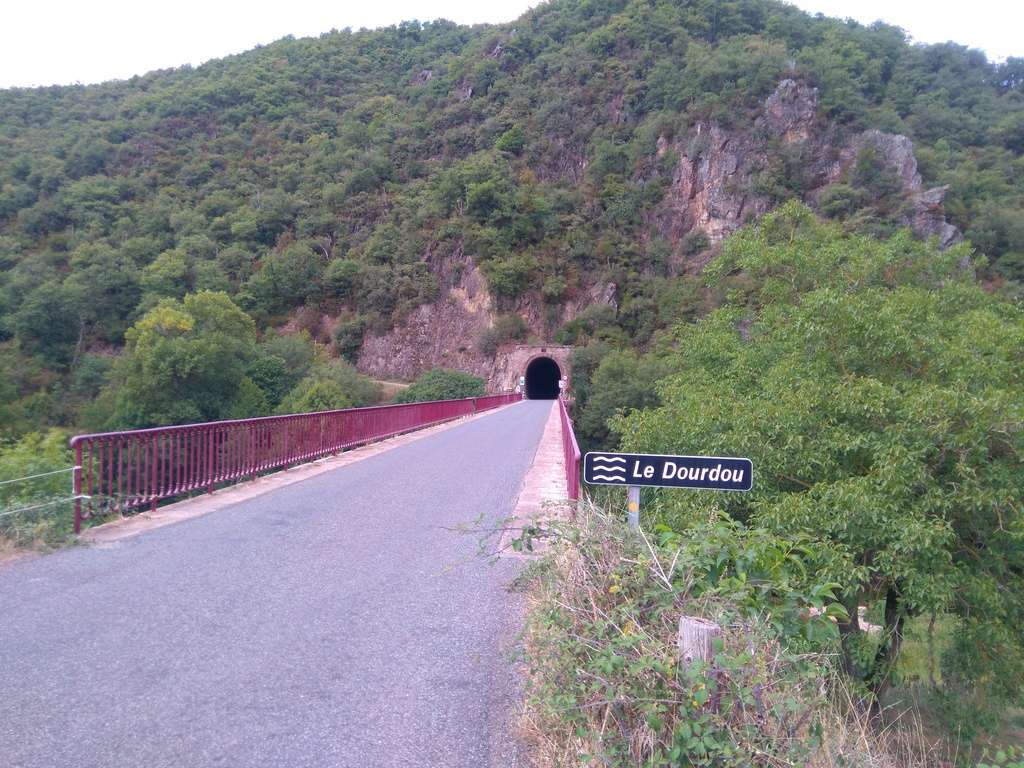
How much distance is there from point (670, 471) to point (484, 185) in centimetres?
7626

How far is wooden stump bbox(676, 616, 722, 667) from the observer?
306 cm


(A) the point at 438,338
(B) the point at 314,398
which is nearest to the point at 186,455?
(B) the point at 314,398

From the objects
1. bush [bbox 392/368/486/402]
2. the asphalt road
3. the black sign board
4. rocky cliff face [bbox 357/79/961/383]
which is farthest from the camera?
rocky cliff face [bbox 357/79/961/383]

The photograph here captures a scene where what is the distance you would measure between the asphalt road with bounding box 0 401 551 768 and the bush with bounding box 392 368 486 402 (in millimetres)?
45942

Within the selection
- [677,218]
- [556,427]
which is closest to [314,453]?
[556,427]

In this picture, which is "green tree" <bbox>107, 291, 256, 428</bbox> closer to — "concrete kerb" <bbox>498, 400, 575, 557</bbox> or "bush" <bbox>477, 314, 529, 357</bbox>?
"bush" <bbox>477, 314, 529, 357</bbox>

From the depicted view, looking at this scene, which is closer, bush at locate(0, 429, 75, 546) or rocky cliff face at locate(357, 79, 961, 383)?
bush at locate(0, 429, 75, 546)

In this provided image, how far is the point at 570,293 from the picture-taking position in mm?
74688

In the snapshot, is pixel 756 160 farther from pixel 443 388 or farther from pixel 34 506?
pixel 34 506

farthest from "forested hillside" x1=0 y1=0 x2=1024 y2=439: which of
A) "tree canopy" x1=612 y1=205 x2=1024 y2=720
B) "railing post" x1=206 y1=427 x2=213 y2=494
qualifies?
"tree canopy" x1=612 y1=205 x2=1024 y2=720

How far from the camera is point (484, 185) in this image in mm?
77438

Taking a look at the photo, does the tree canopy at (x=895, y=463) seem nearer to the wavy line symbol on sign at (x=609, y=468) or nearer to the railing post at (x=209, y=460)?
the wavy line symbol on sign at (x=609, y=468)

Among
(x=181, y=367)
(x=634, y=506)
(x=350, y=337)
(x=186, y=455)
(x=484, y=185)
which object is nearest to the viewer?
(x=634, y=506)

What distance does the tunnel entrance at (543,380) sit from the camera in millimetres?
76075
